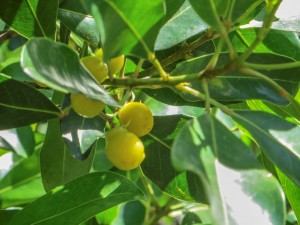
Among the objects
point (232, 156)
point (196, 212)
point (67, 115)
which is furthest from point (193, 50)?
point (196, 212)

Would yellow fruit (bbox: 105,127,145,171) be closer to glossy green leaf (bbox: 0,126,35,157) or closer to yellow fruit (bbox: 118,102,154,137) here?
yellow fruit (bbox: 118,102,154,137)

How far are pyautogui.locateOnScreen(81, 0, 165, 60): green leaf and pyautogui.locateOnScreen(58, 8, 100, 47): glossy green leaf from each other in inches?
12.6

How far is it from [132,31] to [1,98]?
1.32 ft

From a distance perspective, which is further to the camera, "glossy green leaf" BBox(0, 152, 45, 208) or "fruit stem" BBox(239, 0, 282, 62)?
"glossy green leaf" BBox(0, 152, 45, 208)

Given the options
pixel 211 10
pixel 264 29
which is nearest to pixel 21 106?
pixel 211 10

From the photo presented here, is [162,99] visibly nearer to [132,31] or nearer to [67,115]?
[67,115]

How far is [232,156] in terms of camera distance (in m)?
0.99

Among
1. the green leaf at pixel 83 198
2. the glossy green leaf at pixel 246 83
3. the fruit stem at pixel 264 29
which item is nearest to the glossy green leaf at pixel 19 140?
the green leaf at pixel 83 198

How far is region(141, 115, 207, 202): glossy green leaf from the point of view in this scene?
159 centimetres

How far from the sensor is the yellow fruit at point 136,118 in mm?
1308

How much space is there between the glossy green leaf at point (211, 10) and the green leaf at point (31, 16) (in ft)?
1.06

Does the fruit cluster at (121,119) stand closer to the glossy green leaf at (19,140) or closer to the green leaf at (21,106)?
the green leaf at (21,106)

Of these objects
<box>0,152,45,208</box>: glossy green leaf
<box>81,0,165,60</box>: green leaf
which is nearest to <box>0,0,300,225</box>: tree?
<box>81,0,165,60</box>: green leaf

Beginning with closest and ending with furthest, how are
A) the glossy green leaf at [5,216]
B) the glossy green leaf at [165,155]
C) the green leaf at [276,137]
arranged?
the green leaf at [276,137], the glossy green leaf at [165,155], the glossy green leaf at [5,216]
